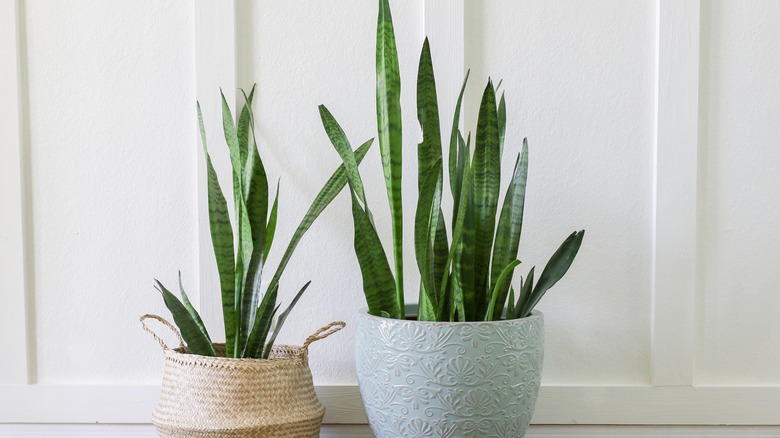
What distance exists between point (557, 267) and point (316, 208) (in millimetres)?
318

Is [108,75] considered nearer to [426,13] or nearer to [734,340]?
[426,13]

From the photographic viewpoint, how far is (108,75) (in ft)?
3.40

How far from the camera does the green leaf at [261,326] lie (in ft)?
2.88

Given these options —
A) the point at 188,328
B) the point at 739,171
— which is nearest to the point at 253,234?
the point at 188,328

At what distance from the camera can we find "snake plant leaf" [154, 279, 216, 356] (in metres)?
0.84

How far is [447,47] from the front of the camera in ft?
3.27

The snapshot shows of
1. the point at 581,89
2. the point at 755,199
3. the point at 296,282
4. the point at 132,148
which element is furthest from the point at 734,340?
the point at 132,148

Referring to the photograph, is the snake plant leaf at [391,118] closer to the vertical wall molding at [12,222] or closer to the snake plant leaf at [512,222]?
the snake plant leaf at [512,222]

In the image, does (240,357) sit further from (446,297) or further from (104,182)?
(104,182)

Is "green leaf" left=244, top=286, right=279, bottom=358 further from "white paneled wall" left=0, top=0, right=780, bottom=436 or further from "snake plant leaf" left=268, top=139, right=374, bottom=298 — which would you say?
"white paneled wall" left=0, top=0, right=780, bottom=436

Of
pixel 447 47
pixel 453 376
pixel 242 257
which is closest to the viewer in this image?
pixel 453 376

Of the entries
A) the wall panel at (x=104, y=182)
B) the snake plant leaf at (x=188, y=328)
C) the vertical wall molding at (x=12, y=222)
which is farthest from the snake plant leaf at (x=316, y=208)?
the vertical wall molding at (x=12, y=222)

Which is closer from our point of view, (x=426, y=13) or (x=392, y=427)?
(x=392, y=427)

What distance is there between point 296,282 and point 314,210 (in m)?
0.19
